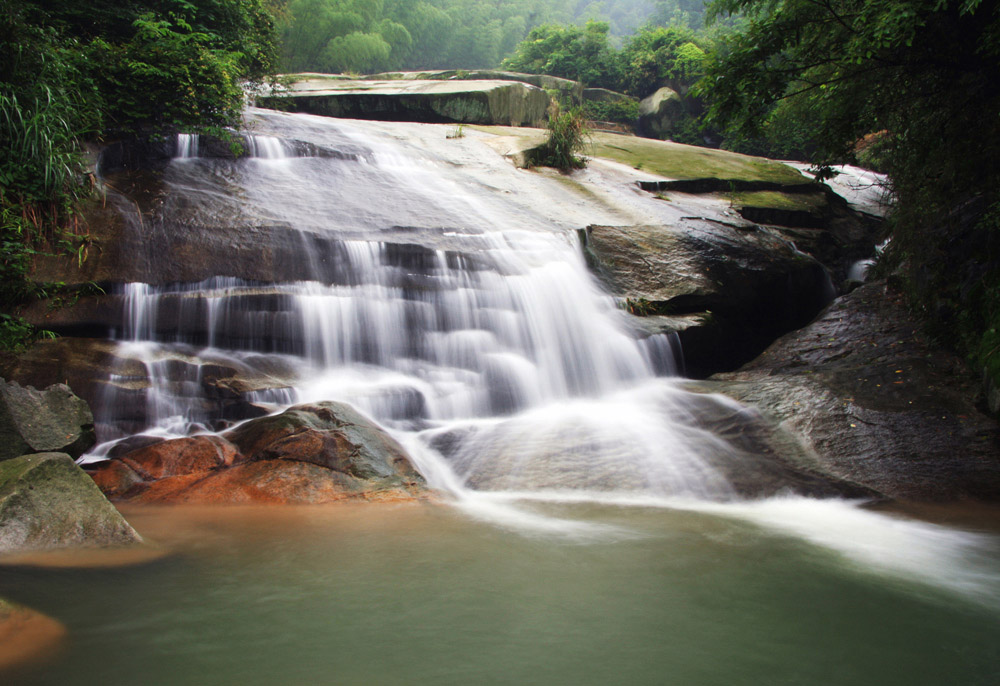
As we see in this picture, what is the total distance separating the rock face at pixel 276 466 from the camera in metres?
4.29

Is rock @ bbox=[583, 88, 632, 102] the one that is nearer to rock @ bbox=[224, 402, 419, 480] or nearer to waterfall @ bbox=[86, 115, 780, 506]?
waterfall @ bbox=[86, 115, 780, 506]

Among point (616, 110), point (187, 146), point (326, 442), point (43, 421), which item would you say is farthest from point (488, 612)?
point (616, 110)

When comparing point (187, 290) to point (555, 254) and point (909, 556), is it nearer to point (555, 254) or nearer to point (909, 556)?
point (555, 254)

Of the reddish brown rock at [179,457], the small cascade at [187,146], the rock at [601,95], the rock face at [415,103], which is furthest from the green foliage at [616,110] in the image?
the reddish brown rock at [179,457]

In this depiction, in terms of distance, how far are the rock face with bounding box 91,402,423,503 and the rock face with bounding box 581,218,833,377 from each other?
433 centimetres

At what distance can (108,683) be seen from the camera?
6.98 feet

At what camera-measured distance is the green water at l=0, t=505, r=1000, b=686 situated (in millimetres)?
2299

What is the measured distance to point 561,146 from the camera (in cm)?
1192

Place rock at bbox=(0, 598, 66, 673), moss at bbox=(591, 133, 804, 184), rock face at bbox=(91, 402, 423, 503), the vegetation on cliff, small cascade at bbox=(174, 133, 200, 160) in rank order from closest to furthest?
rock at bbox=(0, 598, 66, 673) → rock face at bbox=(91, 402, 423, 503) → the vegetation on cliff → small cascade at bbox=(174, 133, 200, 160) → moss at bbox=(591, 133, 804, 184)

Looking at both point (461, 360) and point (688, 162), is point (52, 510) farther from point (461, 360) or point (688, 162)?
point (688, 162)

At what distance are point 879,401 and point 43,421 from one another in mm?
7078

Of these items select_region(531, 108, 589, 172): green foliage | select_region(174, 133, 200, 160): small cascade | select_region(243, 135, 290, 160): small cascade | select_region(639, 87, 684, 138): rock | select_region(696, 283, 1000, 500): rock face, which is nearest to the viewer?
select_region(696, 283, 1000, 500): rock face

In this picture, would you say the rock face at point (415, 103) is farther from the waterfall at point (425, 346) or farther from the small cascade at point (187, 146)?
the waterfall at point (425, 346)

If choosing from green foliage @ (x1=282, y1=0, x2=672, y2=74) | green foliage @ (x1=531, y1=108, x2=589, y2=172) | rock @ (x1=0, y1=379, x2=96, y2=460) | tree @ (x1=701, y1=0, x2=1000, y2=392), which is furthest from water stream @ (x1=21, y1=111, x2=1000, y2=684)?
green foliage @ (x1=282, y1=0, x2=672, y2=74)
